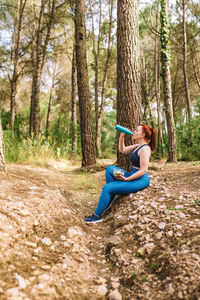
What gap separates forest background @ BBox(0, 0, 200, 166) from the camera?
27.4 feet

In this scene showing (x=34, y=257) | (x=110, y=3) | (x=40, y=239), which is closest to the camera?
(x=34, y=257)

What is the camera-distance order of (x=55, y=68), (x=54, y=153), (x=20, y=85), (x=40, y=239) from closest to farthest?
(x=40, y=239) → (x=54, y=153) → (x=20, y=85) → (x=55, y=68)

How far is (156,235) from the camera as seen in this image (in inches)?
87.7

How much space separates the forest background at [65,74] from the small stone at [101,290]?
343 cm

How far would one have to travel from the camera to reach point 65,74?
16906mm

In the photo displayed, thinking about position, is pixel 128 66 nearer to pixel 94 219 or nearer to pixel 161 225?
pixel 94 219

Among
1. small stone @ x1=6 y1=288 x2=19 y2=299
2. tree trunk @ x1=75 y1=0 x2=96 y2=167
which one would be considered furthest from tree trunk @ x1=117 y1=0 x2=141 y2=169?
small stone @ x1=6 y1=288 x2=19 y2=299

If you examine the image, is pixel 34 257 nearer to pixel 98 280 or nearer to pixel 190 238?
pixel 98 280

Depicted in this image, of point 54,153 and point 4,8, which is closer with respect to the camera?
point 54,153

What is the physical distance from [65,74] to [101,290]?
16.8 metres

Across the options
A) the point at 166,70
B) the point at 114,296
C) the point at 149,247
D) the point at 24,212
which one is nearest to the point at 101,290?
the point at 114,296

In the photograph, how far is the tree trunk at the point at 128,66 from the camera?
450cm

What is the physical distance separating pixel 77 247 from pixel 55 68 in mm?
16314

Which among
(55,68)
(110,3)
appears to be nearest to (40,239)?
(110,3)
